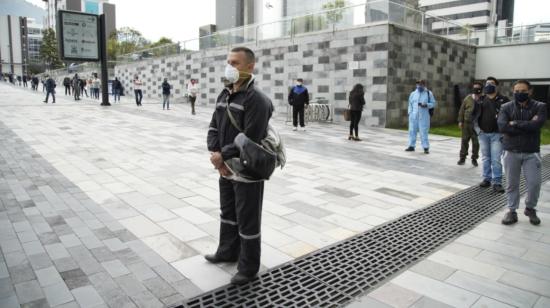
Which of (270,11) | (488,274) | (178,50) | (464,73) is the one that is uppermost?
(270,11)

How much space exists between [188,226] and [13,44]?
161956mm

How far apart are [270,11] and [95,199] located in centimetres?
5089

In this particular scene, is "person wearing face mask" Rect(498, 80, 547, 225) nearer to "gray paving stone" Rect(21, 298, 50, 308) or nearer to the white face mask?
the white face mask

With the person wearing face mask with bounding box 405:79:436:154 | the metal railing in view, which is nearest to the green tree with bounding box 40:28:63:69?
the metal railing

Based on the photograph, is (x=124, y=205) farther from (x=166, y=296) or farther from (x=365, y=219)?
(x=365, y=219)

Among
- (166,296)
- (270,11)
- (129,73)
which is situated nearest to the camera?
(166,296)

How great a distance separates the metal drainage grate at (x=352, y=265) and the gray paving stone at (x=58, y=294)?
943 mm

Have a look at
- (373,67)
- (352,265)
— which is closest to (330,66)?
(373,67)

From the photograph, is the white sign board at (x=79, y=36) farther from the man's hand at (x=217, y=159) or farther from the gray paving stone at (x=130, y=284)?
the man's hand at (x=217, y=159)

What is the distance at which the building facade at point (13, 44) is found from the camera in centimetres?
13157

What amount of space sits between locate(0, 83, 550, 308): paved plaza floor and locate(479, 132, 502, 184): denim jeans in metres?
0.76

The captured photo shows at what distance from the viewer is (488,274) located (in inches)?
152

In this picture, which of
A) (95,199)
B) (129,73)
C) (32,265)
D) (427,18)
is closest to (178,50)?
(129,73)

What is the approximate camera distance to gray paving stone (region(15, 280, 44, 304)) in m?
3.16
